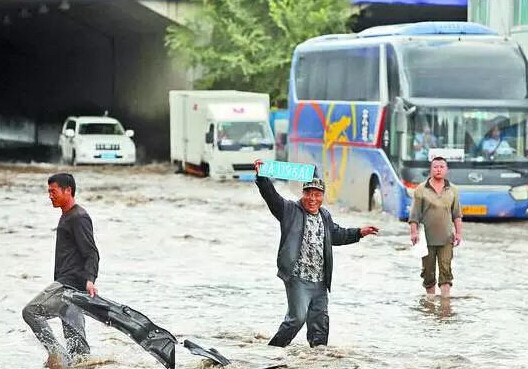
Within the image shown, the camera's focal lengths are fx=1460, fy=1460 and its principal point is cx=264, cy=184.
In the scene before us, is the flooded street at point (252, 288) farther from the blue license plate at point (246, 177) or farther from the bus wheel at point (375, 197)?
the blue license plate at point (246, 177)

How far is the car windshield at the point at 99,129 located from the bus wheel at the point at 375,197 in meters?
18.3

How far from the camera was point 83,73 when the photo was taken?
65125 millimetres

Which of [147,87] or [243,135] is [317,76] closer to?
[243,135]

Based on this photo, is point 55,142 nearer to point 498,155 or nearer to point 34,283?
point 498,155

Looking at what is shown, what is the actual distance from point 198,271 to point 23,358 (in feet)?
24.6

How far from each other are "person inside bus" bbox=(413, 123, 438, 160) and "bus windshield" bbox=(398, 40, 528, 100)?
811mm

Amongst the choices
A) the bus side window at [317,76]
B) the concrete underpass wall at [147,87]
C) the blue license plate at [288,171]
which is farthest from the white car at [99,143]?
the blue license plate at [288,171]

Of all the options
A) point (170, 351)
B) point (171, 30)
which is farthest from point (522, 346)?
point (171, 30)

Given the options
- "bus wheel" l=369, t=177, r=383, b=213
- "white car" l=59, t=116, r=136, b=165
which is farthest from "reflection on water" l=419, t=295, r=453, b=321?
"white car" l=59, t=116, r=136, b=165

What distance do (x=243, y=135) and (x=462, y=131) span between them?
563 inches

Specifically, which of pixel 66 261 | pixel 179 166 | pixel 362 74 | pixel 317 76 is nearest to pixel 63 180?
pixel 66 261

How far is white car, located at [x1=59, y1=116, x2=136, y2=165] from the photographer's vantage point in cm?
4519

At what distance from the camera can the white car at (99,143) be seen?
45.2 metres

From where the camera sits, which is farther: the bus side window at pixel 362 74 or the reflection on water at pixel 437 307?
the bus side window at pixel 362 74
